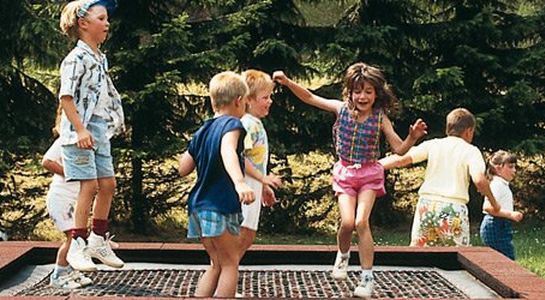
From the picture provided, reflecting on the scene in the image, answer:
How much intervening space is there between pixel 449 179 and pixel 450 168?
9 cm

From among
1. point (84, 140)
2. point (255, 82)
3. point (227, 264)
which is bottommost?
point (227, 264)

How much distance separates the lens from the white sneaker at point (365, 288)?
5.96m

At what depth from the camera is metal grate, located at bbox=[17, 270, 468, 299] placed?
6.23 metres

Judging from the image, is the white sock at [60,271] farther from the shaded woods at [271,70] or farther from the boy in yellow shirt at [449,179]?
the shaded woods at [271,70]

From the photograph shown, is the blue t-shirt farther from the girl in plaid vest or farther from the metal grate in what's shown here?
the girl in plaid vest

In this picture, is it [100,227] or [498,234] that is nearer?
[100,227]

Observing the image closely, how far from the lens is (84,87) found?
604cm

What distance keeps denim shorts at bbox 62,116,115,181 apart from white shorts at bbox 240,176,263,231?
952mm

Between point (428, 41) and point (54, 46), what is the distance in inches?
220

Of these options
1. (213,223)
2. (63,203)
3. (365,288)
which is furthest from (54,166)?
(365,288)

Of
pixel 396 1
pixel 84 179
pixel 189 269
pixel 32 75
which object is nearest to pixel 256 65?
pixel 396 1

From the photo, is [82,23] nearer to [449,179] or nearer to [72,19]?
[72,19]

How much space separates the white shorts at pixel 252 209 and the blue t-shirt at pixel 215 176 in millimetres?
473

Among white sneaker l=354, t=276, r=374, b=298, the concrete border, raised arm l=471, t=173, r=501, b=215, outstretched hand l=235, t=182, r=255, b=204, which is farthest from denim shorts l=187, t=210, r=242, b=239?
raised arm l=471, t=173, r=501, b=215
